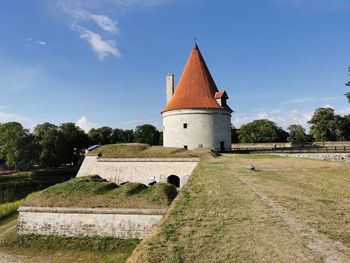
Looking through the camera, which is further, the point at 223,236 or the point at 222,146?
the point at 222,146

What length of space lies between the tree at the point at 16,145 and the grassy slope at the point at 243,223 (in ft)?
115

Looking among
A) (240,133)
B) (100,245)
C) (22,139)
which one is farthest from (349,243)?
(240,133)

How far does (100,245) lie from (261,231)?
7.48 meters

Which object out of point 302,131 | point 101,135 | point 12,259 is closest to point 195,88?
point 12,259

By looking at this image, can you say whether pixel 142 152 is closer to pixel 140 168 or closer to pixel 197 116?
pixel 140 168

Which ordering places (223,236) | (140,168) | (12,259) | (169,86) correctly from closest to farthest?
(223,236)
(12,259)
(140,168)
(169,86)

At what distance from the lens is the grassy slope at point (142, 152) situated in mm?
21547

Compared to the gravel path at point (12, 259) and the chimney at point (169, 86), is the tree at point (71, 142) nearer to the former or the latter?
the chimney at point (169, 86)

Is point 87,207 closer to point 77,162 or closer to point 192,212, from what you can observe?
point 192,212

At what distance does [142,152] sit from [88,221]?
10.4m

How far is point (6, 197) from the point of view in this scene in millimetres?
27781

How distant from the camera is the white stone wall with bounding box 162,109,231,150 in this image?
26375mm

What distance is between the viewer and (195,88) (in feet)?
91.1

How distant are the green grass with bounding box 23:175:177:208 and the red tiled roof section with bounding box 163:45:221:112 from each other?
1389 cm
